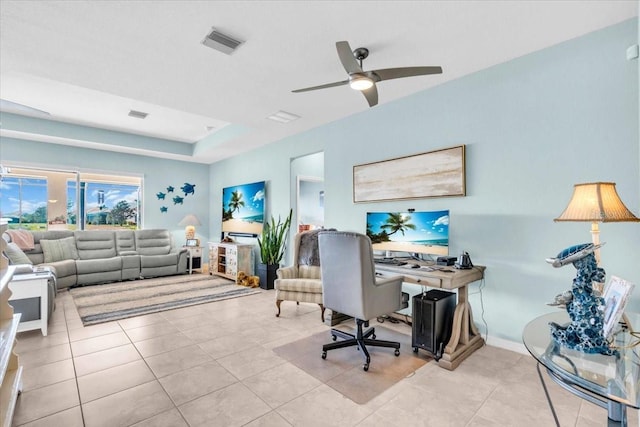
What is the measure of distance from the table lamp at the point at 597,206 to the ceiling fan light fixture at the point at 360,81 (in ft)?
5.27

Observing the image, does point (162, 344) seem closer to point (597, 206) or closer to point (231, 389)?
point (231, 389)

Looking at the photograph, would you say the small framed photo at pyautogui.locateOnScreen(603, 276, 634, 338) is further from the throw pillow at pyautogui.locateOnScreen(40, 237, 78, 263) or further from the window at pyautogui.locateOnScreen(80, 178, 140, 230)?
the window at pyautogui.locateOnScreen(80, 178, 140, 230)

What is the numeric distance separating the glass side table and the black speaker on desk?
126cm

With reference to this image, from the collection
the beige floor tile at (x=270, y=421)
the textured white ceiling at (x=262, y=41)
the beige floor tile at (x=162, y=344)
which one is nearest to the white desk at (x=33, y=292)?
the beige floor tile at (x=162, y=344)

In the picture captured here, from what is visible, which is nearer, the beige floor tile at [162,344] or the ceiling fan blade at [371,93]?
the ceiling fan blade at [371,93]

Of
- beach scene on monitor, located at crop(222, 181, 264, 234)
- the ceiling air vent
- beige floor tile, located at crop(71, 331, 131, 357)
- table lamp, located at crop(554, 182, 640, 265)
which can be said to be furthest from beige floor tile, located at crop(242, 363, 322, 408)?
the ceiling air vent

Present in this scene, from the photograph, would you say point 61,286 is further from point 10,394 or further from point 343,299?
point 343,299

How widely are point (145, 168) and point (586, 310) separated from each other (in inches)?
293

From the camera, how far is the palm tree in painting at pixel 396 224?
10.8ft

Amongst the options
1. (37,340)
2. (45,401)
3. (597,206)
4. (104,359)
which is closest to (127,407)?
(45,401)

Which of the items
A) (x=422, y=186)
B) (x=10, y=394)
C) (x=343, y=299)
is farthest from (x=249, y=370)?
(x=422, y=186)

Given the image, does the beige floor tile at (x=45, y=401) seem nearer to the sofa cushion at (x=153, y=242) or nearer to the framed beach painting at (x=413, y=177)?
the framed beach painting at (x=413, y=177)

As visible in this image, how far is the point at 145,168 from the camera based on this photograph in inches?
263

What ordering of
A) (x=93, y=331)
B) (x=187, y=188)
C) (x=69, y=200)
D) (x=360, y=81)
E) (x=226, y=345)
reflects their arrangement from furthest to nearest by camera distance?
1. (x=187, y=188)
2. (x=69, y=200)
3. (x=93, y=331)
4. (x=226, y=345)
5. (x=360, y=81)
